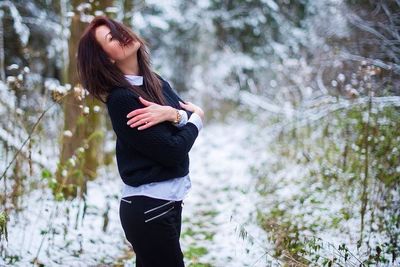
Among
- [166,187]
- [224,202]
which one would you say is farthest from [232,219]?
[166,187]

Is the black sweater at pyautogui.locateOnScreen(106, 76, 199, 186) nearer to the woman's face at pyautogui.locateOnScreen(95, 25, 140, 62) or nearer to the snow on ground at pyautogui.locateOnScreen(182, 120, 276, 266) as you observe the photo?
the woman's face at pyautogui.locateOnScreen(95, 25, 140, 62)

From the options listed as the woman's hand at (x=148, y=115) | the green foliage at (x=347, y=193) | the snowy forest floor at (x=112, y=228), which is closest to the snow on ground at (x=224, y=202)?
the snowy forest floor at (x=112, y=228)

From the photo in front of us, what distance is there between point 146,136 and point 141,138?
26mm

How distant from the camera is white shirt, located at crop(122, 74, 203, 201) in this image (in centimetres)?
179

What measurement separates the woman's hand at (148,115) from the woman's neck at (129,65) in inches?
9.7

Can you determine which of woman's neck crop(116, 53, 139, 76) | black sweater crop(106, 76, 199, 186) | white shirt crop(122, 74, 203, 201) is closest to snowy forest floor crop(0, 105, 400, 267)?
white shirt crop(122, 74, 203, 201)

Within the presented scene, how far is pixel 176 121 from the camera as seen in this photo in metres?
1.83

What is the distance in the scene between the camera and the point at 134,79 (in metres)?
1.88

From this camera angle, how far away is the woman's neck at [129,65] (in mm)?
1899

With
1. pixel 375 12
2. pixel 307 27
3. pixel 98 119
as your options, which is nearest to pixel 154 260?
pixel 98 119

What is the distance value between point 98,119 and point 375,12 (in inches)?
140

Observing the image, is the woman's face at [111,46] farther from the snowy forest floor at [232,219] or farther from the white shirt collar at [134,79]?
the snowy forest floor at [232,219]

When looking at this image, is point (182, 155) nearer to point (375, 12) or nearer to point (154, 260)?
point (154, 260)

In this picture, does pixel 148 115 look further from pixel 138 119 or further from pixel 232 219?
pixel 232 219
